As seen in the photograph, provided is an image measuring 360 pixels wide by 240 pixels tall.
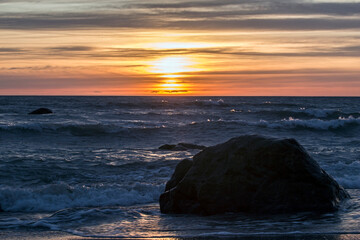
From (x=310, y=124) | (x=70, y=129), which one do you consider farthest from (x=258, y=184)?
(x=310, y=124)

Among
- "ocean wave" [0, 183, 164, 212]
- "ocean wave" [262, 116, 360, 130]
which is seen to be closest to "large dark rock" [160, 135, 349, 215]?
"ocean wave" [0, 183, 164, 212]

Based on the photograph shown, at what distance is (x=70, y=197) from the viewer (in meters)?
9.88

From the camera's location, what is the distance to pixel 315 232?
6008mm

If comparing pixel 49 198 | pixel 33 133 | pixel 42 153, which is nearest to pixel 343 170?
pixel 49 198

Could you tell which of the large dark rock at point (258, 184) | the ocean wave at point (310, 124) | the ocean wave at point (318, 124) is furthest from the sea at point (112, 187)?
the ocean wave at point (318, 124)

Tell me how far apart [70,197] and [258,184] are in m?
4.54

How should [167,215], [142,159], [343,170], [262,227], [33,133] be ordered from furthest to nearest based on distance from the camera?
[33,133], [142,159], [343,170], [167,215], [262,227]

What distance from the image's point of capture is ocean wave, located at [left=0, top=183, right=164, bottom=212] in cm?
936

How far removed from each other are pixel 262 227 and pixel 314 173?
5.68ft

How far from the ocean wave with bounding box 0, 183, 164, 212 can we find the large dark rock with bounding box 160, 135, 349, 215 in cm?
212

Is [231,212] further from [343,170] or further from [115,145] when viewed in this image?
[115,145]

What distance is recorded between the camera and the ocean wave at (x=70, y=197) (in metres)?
9.36

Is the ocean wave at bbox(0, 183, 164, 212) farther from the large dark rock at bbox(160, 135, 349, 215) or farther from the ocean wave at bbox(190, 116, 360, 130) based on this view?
the ocean wave at bbox(190, 116, 360, 130)

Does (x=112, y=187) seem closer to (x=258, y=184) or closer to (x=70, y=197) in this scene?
(x=70, y=197)
